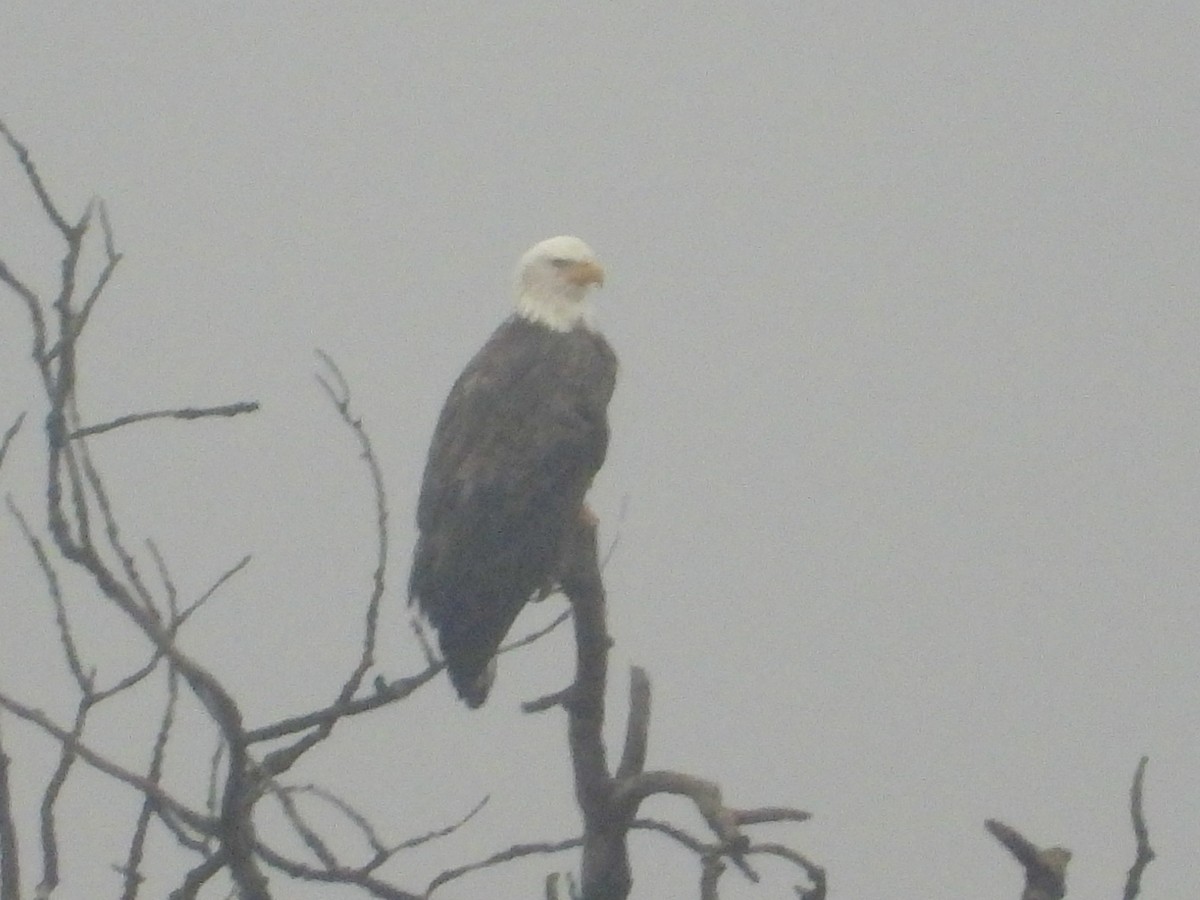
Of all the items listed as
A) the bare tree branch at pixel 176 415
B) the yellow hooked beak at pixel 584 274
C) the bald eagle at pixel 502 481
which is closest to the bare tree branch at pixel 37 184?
the bare tree branch at pixel 176 415

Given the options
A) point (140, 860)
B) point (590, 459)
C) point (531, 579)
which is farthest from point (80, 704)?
point (590, 459)

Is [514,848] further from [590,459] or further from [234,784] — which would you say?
[590,459]

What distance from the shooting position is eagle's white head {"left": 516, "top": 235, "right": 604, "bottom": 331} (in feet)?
18.3

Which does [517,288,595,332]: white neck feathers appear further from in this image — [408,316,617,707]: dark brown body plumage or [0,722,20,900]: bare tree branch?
[0,722,20,900]: bare tree branch

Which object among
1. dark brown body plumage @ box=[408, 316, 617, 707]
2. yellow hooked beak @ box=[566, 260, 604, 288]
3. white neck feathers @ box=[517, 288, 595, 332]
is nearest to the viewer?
dark brown body plumage @ box=[408, 316, 617, 707]

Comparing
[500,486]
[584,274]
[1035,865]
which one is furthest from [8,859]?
[584,274]

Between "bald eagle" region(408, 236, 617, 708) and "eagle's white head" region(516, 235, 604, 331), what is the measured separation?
0.47ft

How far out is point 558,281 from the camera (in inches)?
223

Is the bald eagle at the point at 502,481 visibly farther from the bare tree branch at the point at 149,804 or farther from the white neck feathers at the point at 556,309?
the bare tree branch at the point at 149,804

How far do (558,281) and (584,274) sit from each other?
8cm

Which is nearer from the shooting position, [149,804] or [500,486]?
[149,804]

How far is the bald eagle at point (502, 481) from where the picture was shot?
180 inches

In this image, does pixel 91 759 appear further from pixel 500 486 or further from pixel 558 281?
pixel 558 281

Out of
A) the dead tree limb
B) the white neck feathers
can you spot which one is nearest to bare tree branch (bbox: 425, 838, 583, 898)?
the dead tree limb
